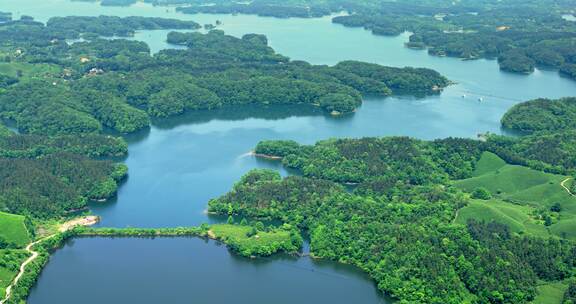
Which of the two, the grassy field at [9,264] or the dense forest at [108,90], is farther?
the dense forest at [108,90]

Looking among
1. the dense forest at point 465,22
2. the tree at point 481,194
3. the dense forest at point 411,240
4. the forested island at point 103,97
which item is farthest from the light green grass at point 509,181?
the dense forest at point 465,22

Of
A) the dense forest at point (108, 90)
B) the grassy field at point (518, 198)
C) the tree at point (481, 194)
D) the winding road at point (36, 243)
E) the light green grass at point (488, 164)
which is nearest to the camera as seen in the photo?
the winding road at point (36, 243)

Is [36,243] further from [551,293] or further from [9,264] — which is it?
[551,293]

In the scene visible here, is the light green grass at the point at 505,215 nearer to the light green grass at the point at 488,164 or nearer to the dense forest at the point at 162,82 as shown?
the light green grass at the point at 488,164

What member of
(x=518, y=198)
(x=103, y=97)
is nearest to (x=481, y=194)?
(x=518, y=198)

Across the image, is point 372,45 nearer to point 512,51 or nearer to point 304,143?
point 512,51
